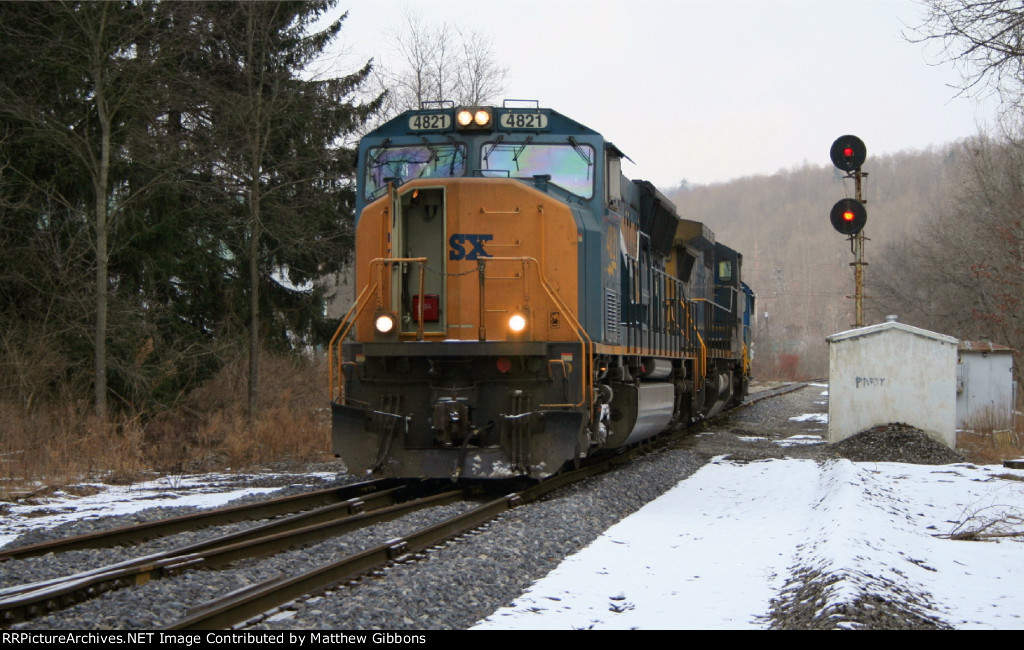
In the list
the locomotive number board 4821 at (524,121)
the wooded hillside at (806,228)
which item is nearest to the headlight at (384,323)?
the locomotive number board 4821 at (524,121)

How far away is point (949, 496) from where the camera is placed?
29.5 feet

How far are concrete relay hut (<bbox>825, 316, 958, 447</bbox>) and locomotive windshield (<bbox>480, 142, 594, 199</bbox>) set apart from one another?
5.51 meters

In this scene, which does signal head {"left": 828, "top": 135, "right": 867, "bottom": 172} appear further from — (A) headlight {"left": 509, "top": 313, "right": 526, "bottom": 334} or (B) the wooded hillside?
(B) the wooded hillside

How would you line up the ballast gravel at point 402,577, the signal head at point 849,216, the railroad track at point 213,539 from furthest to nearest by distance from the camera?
the signal head at point 849,216 < the railroad track at point 213,539 < the ballast gravel at point 402,577

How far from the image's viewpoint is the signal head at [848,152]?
41.8 feet

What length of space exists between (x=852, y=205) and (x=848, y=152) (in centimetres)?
77

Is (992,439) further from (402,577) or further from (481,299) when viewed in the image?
(402,577)

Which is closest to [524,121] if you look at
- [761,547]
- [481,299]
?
[481,299]

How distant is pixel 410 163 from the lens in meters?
9.79

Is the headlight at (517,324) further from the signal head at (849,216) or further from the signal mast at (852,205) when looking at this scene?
the signal head at (849,216)

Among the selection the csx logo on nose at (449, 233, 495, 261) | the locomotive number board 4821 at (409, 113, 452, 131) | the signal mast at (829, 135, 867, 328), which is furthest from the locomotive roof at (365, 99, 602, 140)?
the signal mast at (829, 135, 867, 328)

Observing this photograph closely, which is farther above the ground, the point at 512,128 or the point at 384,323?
the point at 512,128
